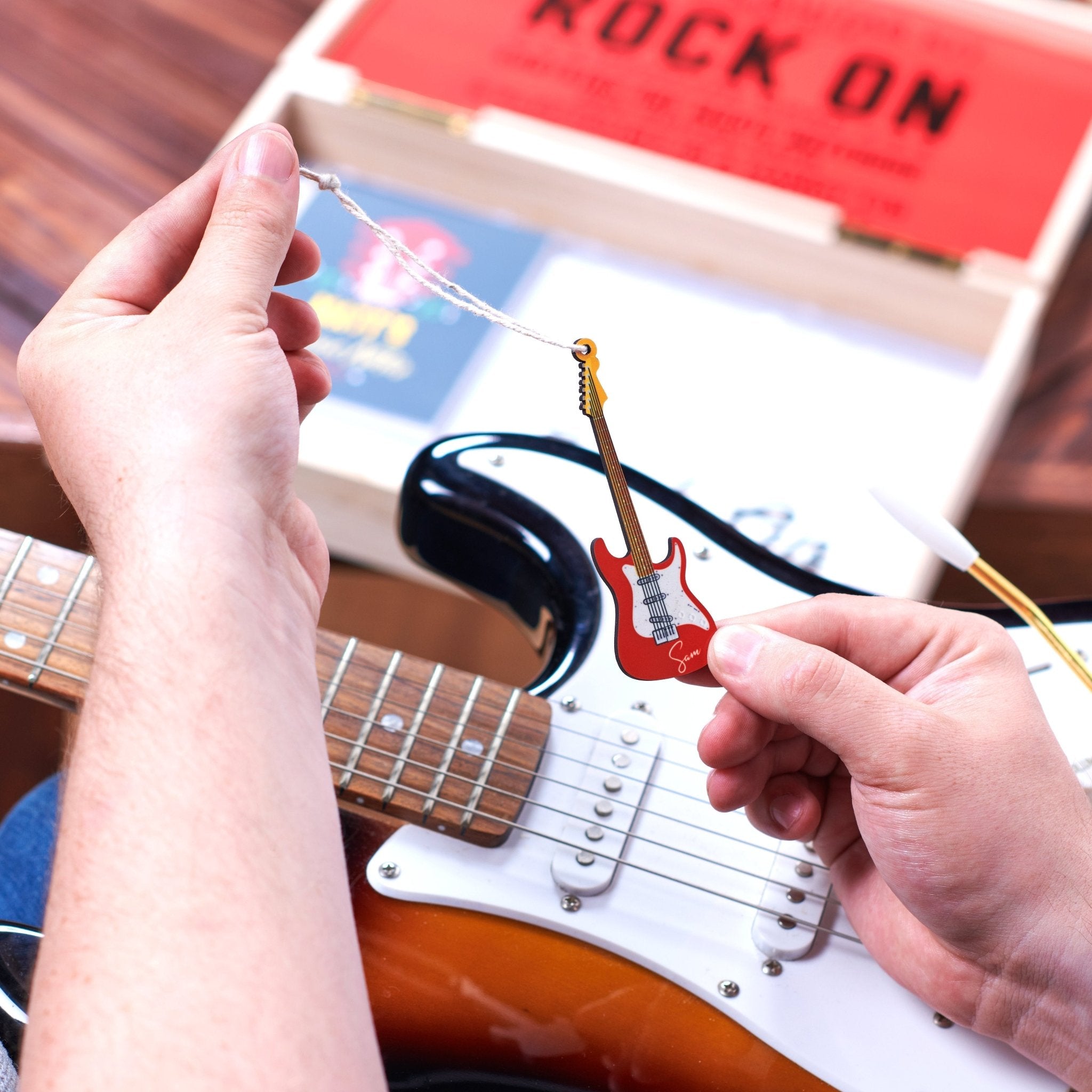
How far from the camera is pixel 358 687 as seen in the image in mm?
699

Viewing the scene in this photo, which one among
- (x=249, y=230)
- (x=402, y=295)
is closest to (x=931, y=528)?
(x=249, y=230)

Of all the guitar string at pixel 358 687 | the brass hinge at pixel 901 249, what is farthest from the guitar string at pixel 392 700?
the brass hinge at pixel 901 249

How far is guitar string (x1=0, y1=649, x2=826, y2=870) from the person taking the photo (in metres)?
0.67

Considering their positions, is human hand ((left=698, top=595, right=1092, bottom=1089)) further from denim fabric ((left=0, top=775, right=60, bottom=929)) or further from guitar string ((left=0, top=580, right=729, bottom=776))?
denim fabric ((left=0, top=775, right=60, bottom=929))

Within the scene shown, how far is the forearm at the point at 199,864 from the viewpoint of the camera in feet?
1.22

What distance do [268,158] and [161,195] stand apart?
0.77 metres

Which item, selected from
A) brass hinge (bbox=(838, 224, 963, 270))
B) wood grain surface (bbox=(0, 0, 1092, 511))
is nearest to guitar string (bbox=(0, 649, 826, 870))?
wood grain surface (bbox=(0, 0, 1092, 511))

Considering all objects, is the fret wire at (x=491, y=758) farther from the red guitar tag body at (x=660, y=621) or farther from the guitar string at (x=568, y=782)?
the red guitar tag body at (x=660, y=621)

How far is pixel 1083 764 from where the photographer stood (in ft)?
2.24

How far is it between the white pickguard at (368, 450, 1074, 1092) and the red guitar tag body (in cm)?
14

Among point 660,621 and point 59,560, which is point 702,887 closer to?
point 660,621

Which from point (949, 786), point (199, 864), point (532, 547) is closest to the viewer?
point (199, 864)

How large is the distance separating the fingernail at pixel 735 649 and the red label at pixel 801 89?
653mm

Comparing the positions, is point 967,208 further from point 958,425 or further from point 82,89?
point 82,89
